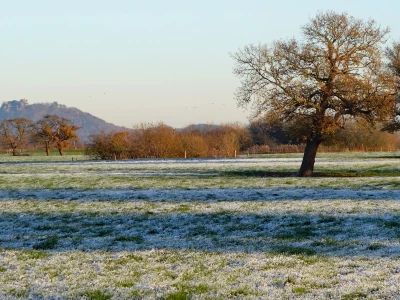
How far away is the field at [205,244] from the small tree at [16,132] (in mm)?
86683

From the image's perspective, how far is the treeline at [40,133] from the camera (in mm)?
98625

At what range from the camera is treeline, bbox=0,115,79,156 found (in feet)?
324

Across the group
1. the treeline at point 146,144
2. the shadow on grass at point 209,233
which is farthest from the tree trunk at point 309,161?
the treeline at point 146,144

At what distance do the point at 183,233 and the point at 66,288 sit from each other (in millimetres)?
5145

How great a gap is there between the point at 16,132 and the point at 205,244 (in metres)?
102

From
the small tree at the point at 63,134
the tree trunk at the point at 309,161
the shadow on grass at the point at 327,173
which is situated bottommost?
the shadow on grass at the point at 327,173

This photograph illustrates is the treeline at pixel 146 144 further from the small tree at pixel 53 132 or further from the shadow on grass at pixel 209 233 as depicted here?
the shadow on grass at pixel 209 233

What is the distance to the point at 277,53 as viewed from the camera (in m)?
29.5

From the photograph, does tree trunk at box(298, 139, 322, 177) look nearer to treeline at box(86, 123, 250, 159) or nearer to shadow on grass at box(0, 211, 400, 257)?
shadow on grass at box(0, 211, 400, 257)

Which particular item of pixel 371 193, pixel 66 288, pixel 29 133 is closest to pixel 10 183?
pixel 371 193

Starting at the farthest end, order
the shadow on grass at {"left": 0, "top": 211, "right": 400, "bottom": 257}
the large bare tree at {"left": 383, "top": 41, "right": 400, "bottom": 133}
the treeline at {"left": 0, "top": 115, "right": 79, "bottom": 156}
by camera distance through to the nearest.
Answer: the treeline at {"left": 0, "top": 115, "right": 79, "bottom": 156}, the large bare tree at {"left": 383, "top": 41, "right": 400, "bottom": 133}, the shadow on grass at {"left": 0, "top": 211, "right": 400, "bottom": 257}

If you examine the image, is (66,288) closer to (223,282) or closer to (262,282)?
(223,282)

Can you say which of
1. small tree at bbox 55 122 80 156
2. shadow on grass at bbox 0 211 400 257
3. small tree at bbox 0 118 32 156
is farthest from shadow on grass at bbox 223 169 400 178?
small tree at bbox 0 118 32 156

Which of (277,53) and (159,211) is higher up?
(277,53)
